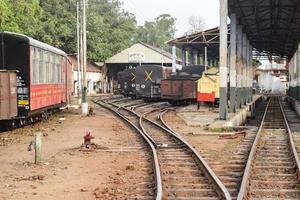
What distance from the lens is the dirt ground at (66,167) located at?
29.5 ft

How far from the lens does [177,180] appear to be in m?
9.98

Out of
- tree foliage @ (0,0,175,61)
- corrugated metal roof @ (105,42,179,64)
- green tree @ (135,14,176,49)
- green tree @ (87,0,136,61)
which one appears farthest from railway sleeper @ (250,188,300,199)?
green tree @ (135,14,176,49)

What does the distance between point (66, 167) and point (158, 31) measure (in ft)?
449

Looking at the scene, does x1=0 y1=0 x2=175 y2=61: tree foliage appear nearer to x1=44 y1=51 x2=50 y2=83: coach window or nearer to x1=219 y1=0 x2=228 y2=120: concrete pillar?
x1=44 y1=51 x2=50 y2=83: coach window

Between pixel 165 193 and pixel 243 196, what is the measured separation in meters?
1.23

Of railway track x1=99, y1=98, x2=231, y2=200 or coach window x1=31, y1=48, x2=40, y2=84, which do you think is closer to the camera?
railway track x1=99, y1=98, x2=231, y2=200

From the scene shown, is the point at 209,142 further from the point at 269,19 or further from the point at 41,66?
the point at 269,19

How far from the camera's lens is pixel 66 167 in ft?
37.6

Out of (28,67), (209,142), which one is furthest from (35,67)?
(209,142)

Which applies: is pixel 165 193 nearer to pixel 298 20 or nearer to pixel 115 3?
pixel 298 20

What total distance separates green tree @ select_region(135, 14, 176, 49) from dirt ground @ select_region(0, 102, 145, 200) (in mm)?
122712

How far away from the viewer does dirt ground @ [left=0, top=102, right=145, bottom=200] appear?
29.5ft

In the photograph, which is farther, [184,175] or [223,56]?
[223,56]

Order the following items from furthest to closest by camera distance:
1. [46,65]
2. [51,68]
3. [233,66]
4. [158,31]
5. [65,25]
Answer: [158,31] < [65,25] < [233,66] < [51,68] < [46,65]
